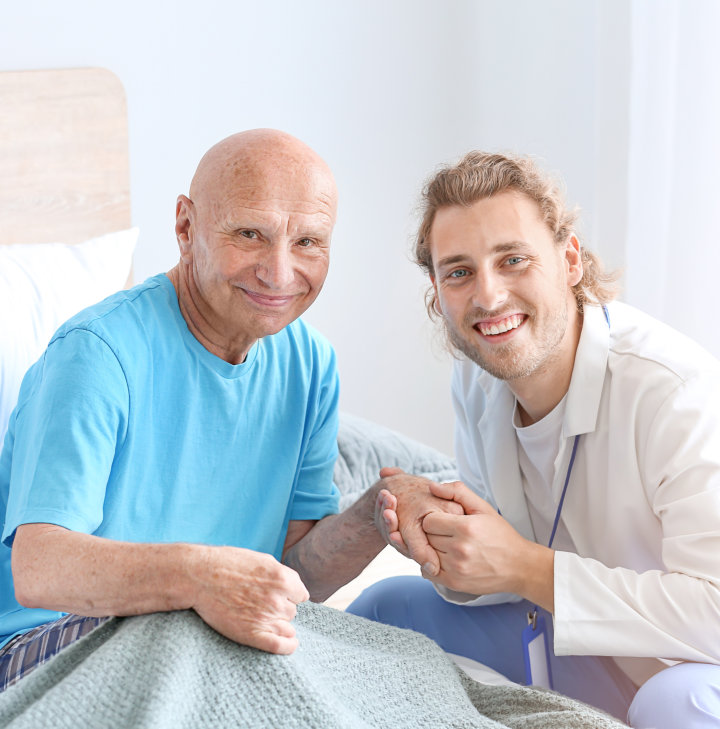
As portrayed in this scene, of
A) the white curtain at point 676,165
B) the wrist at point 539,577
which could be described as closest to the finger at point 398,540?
the wrist at point 539,577

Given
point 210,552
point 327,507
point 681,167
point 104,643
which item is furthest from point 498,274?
point 681,167

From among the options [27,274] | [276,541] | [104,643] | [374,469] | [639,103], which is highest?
[639,103]

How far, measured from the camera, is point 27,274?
1.99 meters

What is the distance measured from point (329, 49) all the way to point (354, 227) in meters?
0.55

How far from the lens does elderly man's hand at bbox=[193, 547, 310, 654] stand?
108 cm

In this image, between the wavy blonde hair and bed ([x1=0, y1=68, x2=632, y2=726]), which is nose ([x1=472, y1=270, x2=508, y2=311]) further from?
bed ([x1=0, y1=68, x2=632, y2=726])

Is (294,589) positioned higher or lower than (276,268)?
lower

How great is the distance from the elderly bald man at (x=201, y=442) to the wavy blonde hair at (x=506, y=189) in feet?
0.66

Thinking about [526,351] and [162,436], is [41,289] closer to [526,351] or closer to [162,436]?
[162,436]

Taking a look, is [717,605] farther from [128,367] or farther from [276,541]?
[128,367]

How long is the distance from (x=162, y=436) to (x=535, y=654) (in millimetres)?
666

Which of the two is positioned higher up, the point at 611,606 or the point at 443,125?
the point at 443,125

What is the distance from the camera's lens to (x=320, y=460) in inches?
64.9

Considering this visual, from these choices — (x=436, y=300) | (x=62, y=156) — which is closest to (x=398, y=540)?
(x=436, y=300)
